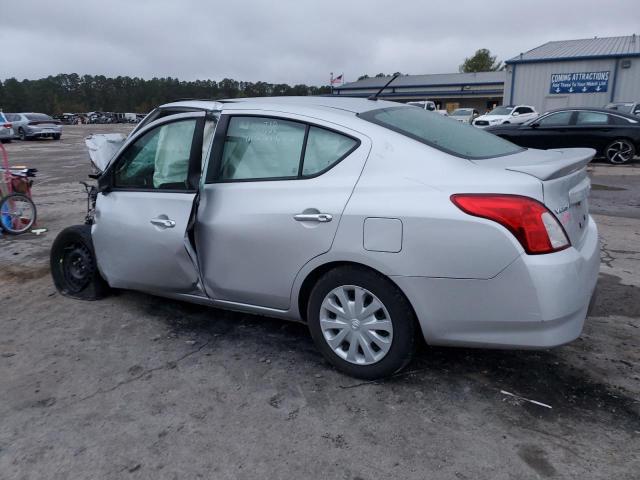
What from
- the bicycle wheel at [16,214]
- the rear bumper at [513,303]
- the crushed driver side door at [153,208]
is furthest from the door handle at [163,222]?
the bicycle wheel at [16,214]

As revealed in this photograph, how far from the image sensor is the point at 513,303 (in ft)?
8.48

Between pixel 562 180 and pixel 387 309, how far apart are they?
115cm

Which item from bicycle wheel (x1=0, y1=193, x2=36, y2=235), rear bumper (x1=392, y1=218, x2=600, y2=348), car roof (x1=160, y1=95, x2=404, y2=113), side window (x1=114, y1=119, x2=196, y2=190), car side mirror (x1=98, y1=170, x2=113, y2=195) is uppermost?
car roof (x1=160, y1=95, x2=404, y2=113)

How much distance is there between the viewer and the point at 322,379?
3.16 m

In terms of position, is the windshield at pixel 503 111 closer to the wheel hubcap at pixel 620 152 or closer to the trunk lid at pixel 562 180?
the wheel hubcap at pixel 620 152

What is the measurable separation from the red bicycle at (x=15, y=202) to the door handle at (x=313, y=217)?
5.58 m

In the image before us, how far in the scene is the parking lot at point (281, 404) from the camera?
2.42 metres

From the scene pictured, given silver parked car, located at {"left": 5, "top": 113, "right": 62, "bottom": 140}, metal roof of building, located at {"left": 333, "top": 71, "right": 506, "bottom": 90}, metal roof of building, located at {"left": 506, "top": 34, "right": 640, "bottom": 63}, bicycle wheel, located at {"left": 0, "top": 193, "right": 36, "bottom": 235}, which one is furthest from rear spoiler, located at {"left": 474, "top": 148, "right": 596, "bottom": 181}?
metal roof of building, located at {"left": 333, "top": 71, "right": 506, "bottom": 90}

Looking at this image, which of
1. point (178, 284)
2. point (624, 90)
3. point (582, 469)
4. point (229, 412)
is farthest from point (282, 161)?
point (624, 90)

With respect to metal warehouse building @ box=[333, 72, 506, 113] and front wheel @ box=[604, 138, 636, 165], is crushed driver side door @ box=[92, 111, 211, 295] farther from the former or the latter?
metal warehouse building @ box=[333, 72, 506, 113]

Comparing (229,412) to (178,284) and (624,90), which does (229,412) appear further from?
(624,90)

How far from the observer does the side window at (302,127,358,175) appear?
304cm

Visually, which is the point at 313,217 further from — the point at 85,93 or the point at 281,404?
the point at 85,93

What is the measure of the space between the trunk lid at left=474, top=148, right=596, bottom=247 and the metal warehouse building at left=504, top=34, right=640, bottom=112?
2801cm
